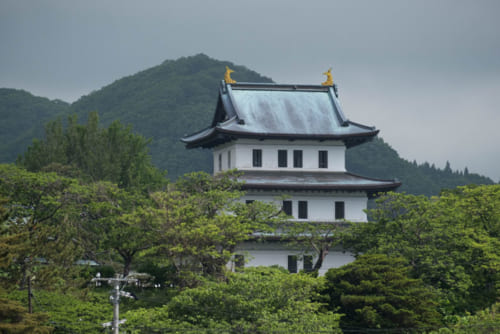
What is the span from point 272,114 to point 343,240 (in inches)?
447

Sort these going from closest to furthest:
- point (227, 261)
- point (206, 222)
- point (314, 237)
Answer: point (206, 222)
point (227, 261)
point (314, 237)

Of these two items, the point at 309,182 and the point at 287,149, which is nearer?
the point at 309,182

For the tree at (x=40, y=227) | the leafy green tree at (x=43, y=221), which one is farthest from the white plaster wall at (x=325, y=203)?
the tree at (x=40, y=227)

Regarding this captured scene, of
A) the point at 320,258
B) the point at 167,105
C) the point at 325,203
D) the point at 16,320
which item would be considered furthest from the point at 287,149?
the point at 167,105

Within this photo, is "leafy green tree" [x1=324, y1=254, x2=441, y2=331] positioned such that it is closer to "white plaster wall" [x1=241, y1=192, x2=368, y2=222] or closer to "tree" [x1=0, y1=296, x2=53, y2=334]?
"white plaster wall" [x1=241, y1=192, x2=368, y2=222]

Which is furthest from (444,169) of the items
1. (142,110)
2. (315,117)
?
(315,117)

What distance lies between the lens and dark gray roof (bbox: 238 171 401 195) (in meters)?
44.4

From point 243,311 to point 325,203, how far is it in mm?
16166

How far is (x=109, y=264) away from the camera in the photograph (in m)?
42.6

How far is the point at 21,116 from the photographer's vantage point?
119562mm

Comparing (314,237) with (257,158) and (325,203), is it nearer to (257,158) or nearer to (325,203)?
(325,203)

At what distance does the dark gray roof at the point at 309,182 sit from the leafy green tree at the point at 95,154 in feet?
Result: 63.9

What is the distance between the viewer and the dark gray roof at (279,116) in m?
47.0

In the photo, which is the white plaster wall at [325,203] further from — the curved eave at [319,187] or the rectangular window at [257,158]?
the rectangular window at [257,158]
